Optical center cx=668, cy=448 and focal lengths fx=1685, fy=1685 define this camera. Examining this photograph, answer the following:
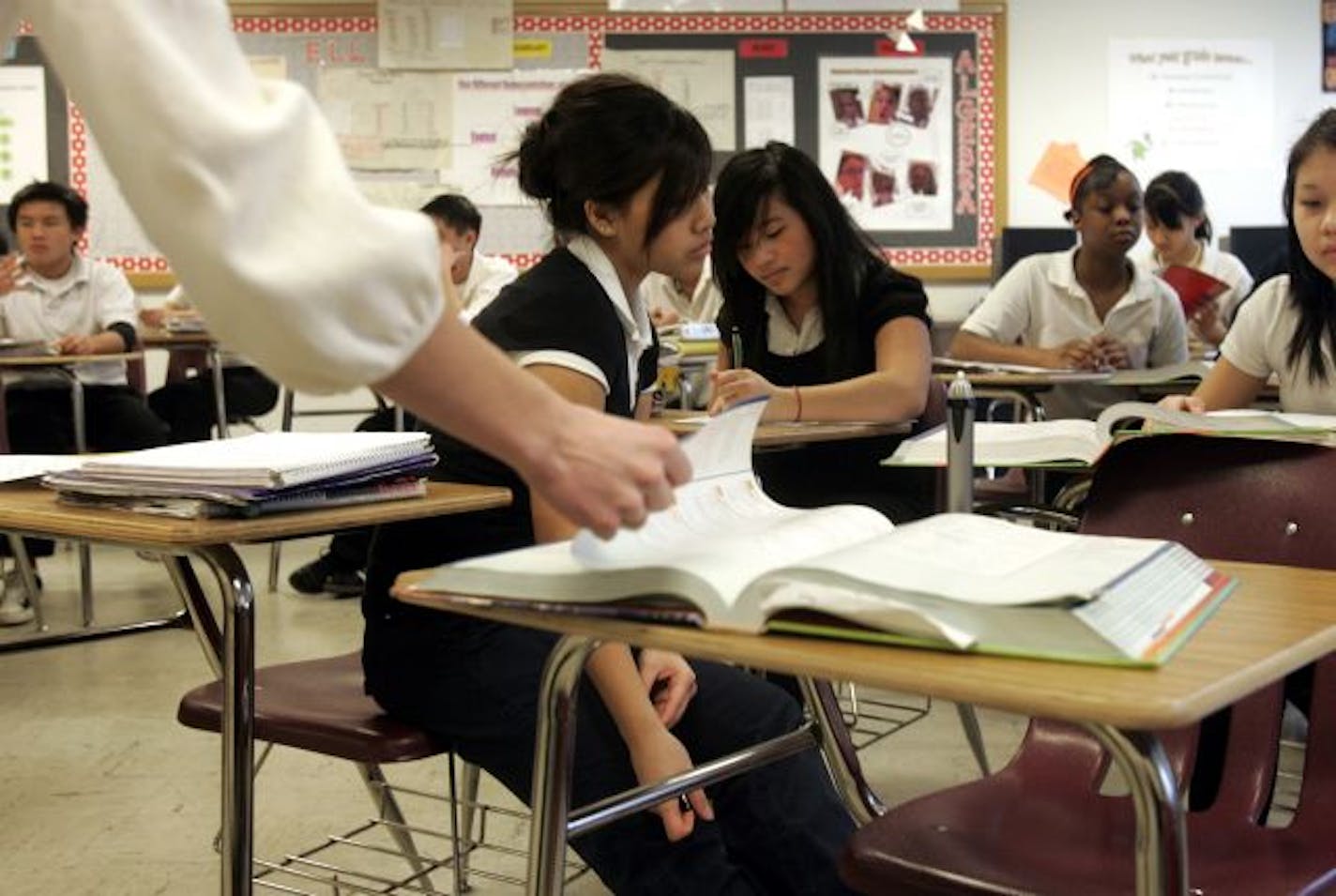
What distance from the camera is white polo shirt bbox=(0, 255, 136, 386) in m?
5.32

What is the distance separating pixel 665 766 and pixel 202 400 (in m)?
4.51

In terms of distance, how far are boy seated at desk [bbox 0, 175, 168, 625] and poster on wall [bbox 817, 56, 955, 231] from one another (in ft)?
9.99

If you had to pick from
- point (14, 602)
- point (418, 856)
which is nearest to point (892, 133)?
point (14, 602)

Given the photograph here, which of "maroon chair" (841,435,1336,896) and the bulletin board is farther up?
the bulletin board

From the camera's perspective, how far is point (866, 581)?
2.74 ft

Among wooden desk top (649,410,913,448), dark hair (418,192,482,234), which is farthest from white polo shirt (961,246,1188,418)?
dark hair (418,192,482,234)

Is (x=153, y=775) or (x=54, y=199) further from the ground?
(x=54, y=199)

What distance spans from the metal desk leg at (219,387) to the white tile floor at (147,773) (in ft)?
4.43

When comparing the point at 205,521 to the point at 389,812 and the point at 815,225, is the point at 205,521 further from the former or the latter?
the point at 815,225

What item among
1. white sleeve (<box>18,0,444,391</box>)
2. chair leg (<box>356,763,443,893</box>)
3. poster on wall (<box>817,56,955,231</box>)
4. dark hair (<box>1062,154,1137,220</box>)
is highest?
poster on wall (<box>817,56,955,231</box>)

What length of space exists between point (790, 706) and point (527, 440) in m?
0.94

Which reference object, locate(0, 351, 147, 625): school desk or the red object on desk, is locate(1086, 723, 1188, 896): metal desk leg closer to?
locate(0, 351, 147, 625): school desk

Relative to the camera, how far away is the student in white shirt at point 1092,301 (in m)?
4.06

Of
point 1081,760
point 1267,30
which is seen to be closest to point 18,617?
point 1081,760
